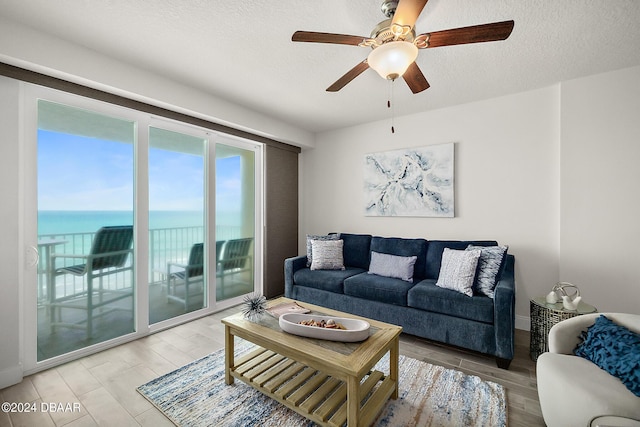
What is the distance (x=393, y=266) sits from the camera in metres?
3.17

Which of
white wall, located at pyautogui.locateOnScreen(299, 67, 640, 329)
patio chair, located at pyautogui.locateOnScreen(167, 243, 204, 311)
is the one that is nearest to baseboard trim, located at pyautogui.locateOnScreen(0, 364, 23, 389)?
patio chair, located at pyautogui.locateOnScreen(167, 243, 204, 311)

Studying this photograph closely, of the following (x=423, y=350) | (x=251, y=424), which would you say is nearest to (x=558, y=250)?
(x=423, y=350)

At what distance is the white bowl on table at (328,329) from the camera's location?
1.70m

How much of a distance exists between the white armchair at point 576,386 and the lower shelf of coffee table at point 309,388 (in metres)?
0.85

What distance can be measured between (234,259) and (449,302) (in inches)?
105

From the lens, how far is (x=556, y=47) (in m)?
2.18

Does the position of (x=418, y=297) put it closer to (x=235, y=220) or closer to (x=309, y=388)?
(x=309, y=388)

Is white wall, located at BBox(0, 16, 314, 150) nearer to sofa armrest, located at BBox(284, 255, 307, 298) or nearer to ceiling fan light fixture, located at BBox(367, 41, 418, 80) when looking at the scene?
sofa armrest, located at BBox(284, 255, 307, 298)

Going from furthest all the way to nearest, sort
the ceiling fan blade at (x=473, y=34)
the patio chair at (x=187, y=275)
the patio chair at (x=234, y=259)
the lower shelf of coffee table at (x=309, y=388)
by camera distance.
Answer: the patio chair at (x=234, y=259)
the patio chair at (x=187, y=275)
the lower shelf of coffee table at (x=309, y=388)
the ceiling fan blade at (x=473, y=34)

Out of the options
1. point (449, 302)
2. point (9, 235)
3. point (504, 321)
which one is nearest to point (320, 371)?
point (449, 302)

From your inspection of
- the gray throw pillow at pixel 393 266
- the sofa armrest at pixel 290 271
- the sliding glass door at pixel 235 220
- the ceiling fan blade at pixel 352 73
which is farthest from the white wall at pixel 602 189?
the sliding glass door at pixel 235 220

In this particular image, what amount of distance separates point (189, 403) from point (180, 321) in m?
1.48

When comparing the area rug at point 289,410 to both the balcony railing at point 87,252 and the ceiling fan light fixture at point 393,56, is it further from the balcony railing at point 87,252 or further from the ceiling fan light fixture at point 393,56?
the ceiling fan light fixture at point 393,56

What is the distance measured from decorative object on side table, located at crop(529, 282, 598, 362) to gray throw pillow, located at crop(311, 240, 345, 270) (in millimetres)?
1979
